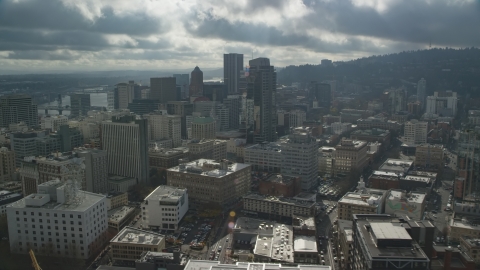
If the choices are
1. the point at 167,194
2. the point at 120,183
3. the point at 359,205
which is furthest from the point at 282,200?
the point at 120,183

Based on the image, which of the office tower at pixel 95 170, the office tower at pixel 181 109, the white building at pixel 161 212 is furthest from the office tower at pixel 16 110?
the white building at pixel 161 212

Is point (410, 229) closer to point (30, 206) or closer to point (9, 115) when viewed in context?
point (30, 206)

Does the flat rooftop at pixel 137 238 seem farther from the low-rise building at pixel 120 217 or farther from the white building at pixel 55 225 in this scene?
the low-rise building at pixel 120 217

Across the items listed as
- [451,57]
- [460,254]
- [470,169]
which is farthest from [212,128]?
[451,57]

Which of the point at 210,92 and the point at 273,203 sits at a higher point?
the point at 210,92

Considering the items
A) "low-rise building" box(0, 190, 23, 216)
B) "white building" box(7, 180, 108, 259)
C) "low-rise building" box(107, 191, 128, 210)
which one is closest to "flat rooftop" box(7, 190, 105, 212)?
"white building" box(7, 180, 108, 259)

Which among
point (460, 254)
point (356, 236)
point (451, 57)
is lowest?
point (460, 254)

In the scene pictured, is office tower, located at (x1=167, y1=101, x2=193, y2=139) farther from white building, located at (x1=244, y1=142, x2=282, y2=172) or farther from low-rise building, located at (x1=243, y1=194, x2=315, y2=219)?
low-rise building, located at (x1=243, y1=194, x2=315, y2=219)

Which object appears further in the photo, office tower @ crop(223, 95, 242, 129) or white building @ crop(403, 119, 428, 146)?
office tower @ crop(223, 95, 242, 129)
